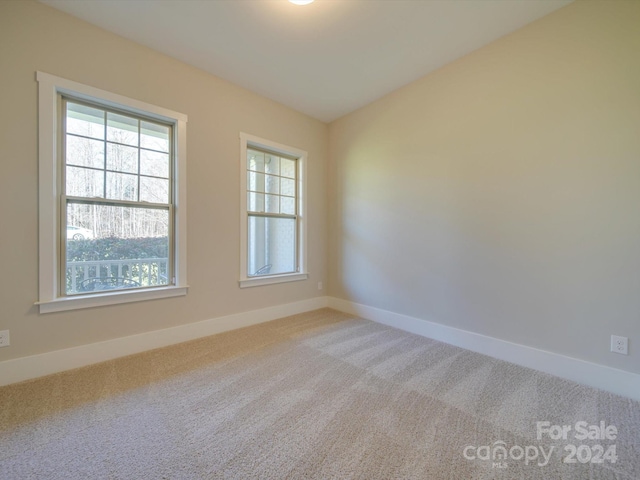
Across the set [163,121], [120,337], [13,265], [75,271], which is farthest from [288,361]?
[163,121]

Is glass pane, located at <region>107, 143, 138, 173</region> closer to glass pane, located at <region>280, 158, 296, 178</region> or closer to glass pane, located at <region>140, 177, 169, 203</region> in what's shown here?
glass pane, located at <region>140, 177, 169, 203</region>

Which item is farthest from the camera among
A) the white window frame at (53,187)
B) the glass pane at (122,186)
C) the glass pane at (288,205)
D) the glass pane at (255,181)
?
the glass pane at (288,205)

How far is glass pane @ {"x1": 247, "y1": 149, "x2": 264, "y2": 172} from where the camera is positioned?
11.0 feet

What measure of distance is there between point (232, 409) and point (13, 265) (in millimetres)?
1931

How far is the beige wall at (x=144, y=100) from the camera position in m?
1.94

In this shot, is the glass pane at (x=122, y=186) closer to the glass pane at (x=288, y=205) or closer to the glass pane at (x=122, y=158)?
the glass pane at (x=122, y=158)

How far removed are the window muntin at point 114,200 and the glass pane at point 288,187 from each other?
4.70 ft

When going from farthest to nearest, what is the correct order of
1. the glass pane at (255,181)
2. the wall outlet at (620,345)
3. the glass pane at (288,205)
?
the glass pane at (288,205)
the glass pane at (255,181)
the wall outlet at (620,345)

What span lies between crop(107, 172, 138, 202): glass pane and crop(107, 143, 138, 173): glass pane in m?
0.06

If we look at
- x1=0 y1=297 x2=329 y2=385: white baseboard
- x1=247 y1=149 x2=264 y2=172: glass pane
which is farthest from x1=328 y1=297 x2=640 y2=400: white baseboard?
x1=247 y1=149 x2=264 y2=172: glass pane

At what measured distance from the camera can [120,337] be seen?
2381 mm

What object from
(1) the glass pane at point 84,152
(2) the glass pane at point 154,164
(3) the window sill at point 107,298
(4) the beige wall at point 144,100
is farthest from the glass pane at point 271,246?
(1) the glass pane at point 84,152

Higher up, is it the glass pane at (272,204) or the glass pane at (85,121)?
the glass pane at (85,121)

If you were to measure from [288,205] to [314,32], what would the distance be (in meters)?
A: 2.01
